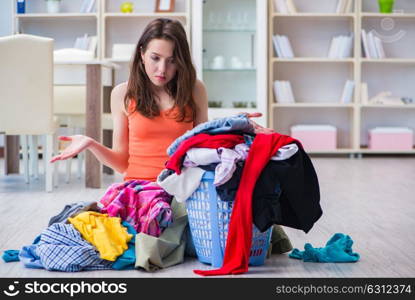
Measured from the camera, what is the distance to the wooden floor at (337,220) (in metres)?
2.11

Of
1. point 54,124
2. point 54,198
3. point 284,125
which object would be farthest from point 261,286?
point 284,125

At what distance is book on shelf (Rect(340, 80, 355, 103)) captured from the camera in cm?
670

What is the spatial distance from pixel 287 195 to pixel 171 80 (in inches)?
25.9

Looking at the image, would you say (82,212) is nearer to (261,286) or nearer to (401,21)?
(261,286)

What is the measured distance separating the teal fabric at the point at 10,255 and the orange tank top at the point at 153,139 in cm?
46

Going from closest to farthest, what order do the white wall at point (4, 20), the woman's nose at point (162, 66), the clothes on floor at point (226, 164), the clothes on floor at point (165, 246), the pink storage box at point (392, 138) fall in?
the clothes on floor at point (226, 164)
the clothes on floor at point (165, 246)
the woman's nose at point (162, 66)
the pink storage box at point (392, 138)
the white wall at point (4, 20)

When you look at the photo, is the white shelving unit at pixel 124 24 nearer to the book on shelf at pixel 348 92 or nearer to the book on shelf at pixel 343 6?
the book on shelf at pixel 343 6

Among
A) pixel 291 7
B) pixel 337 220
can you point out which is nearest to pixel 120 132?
pixel 337 220

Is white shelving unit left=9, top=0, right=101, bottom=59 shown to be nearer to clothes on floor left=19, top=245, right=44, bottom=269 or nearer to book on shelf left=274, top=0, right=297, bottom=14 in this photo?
book on shelf left=274, top=0, right=297, bottom=14

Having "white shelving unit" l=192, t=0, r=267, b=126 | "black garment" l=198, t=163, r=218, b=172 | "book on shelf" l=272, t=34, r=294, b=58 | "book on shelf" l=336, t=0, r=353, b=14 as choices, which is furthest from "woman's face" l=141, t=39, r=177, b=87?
"book on shelf" l=336, t=0, r=353, b=14

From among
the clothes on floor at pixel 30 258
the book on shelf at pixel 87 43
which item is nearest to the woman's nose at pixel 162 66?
the clothes on floor at pixel 30 258

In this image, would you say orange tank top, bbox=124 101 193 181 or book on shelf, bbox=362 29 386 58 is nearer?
orange tank top, bbox=124 101 193 181

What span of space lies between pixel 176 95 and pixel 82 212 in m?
0.50

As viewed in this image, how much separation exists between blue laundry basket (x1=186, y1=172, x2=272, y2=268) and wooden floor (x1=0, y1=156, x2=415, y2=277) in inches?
1.8
